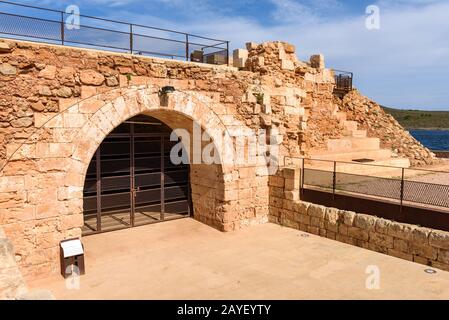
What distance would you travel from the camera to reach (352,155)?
15820 millimetres

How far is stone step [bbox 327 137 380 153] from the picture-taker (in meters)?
16.1

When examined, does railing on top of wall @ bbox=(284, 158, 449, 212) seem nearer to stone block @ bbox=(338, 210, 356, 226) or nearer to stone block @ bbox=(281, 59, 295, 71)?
stone block @ bbox=(338, 210, 356, 226)

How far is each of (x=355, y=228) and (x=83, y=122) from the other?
6.63 meters

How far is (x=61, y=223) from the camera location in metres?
7.51

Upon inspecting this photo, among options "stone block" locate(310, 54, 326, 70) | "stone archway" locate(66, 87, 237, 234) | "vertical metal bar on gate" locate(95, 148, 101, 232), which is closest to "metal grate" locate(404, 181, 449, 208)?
"stone archway" locate(66, 87, 237, 234)

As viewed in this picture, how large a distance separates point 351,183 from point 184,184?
15.9 feet

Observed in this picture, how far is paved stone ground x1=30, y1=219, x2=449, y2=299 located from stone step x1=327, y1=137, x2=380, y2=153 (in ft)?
23.7

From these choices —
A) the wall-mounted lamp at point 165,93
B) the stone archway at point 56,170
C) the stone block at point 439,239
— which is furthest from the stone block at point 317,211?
→ the wall-mounted lamp at point 165,93

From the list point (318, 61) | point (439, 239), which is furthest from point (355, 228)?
point (318, 61)

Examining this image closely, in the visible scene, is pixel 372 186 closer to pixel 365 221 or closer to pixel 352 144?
pixel 365 221

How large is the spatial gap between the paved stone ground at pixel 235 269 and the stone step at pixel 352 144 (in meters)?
7.24

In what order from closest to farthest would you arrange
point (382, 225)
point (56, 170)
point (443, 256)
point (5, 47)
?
1. point (5, 47)
2. point (443, 256)
3. point (56, 170)
4. point (382, 225)
